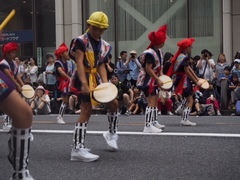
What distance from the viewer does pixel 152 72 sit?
837 centimetres

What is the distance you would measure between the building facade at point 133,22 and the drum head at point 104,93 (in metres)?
13.1

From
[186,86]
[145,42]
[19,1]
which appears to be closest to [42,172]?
[186,86]

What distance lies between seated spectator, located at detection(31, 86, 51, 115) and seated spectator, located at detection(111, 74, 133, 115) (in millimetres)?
2455

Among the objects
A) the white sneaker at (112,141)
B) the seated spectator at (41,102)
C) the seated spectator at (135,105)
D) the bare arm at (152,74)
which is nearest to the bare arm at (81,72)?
the white sneaker at (112,141)

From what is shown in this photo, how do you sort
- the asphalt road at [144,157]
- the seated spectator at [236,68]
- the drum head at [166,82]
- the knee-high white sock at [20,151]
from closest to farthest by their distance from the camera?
the knee-high white sock at [20,151]
the asphalt road at [144,157]
the drum head at [166,82]
the seated spectator at [236,68]

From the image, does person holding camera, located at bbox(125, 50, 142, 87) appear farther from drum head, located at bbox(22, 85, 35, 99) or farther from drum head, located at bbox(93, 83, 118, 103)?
drum head, located at bbox(93, 83, 118, 103)

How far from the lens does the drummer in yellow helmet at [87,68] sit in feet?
19.3

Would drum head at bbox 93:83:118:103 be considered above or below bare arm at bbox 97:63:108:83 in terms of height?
below

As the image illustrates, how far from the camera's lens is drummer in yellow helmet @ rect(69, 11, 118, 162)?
5.89 m

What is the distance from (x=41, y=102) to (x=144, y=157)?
31.9ft

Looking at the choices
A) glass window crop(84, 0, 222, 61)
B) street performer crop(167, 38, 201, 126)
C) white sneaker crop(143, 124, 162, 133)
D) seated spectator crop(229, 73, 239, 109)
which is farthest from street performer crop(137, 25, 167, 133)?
glass window crop(84, 0, 222, 61)

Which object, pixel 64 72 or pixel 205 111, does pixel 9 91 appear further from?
pixel 205 111

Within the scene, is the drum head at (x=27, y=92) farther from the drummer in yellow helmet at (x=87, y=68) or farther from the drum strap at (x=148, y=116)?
the drummer in yellow helmet at (x=87, y=68)

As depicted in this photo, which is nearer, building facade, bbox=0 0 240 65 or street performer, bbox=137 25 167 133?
street performer, bbox=137 25 167 133
